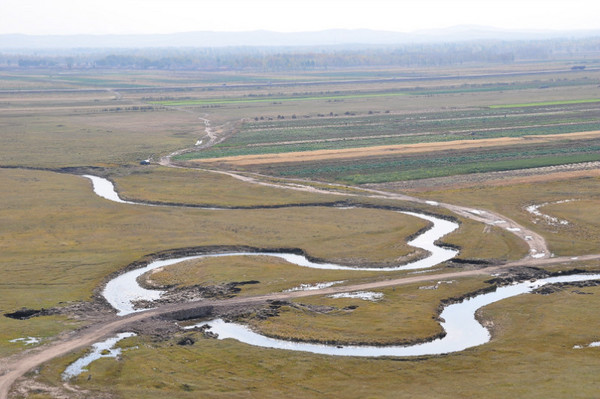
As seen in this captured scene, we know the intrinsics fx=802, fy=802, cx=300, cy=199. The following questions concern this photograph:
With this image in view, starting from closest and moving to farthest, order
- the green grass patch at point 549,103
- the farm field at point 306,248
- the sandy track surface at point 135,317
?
the farm field at point 306,248 < the sandy track surface at point 135,317 < the green grass patch at point 549,103

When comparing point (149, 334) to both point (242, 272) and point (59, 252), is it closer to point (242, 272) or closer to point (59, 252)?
point (242, 272)

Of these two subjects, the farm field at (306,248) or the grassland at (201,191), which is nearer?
the farm field at (306,248)

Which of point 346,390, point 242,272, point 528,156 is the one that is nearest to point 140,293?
point 242,272

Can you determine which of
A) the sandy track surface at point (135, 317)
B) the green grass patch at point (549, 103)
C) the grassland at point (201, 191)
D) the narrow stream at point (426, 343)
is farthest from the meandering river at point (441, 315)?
the green grass patch at point (549, 103)

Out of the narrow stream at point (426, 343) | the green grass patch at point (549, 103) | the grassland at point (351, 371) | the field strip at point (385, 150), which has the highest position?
the green grass patch at point (549, 103)

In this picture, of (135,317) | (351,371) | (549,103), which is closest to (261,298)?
(135,317)

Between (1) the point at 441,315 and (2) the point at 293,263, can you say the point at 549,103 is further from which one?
(1) the point at 441,315

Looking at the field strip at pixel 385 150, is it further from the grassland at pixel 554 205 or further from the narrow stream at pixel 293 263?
the narrow stream at pixel 293 263
